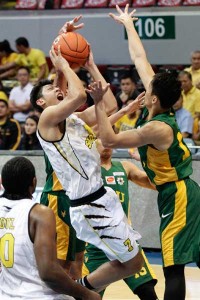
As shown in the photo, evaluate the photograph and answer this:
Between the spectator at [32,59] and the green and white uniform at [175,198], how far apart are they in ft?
28.3

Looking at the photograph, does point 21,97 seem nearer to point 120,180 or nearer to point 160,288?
point 160,288

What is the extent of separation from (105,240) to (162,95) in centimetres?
118

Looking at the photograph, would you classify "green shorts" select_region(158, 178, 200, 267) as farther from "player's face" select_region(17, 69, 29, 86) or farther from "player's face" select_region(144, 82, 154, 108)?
"player's face" select_region(17, 69, 29, 86)

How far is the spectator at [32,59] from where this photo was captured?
16.2 m

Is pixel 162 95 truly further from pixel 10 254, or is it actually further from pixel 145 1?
pixel 145 1

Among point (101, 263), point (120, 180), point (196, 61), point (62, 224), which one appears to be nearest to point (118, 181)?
point (120, 180)

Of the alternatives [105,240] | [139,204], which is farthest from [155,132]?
[139,204]

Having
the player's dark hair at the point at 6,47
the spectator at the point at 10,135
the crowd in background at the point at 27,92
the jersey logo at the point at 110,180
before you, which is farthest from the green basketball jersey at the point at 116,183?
the player's dark hair at the point at 6,47

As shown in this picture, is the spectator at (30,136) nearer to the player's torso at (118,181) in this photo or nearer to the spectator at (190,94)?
the spectator at (190,94)

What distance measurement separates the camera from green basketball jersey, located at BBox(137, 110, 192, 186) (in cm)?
754

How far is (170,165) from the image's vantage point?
759 cm

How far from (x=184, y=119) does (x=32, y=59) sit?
4.03 m

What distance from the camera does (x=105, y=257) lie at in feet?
27.2

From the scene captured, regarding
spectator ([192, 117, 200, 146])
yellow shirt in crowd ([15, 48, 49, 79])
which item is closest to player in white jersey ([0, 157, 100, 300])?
spectator ([192, 117, 200, 146])
